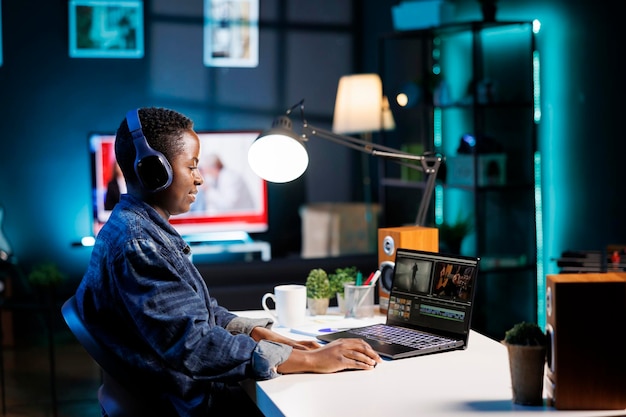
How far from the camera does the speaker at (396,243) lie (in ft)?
7.90

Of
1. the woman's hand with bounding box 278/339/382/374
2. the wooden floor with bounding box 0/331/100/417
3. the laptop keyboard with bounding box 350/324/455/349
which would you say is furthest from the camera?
the wooden floor with bounding box 0/331/100/417

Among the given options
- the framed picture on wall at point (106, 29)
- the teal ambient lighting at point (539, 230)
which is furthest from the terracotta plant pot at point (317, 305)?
the framed picture on wall at point (106, 29)

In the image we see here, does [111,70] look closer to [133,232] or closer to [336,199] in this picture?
[336,199]

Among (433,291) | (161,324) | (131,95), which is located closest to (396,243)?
(433,291)

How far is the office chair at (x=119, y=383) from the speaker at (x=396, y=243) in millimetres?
871

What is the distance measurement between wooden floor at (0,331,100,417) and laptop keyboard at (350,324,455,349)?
2152mm

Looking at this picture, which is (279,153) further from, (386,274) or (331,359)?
(331,359)

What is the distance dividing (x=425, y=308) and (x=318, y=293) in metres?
0.41

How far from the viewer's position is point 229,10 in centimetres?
651

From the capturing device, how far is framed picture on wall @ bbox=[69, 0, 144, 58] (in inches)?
241

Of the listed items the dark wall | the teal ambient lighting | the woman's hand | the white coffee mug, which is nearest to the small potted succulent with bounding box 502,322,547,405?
the woman's hand

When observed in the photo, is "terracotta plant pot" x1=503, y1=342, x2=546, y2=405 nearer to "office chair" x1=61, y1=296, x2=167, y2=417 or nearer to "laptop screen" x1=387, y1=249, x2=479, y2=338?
"laptop screen" x1=387, y1=249, x2=479, y2=338

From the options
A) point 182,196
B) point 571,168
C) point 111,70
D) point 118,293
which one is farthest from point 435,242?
point 111,70

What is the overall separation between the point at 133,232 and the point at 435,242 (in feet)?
3.21
